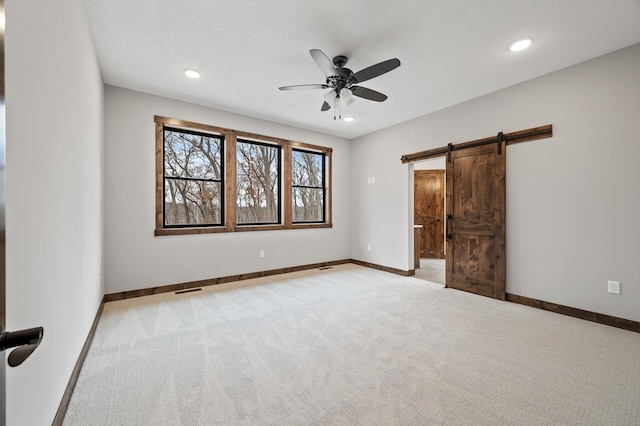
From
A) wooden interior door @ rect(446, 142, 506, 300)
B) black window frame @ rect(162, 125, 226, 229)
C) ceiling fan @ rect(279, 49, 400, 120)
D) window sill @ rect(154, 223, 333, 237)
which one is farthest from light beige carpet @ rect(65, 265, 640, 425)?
ceiling fan @ rect(279, 49, 400, 120)

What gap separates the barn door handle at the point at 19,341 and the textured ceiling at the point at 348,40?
2485mm

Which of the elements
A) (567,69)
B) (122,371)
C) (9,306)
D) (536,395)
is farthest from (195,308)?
(567,69)

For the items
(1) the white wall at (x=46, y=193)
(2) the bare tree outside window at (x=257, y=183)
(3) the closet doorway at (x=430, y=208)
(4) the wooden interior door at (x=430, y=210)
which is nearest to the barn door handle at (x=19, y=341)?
(1) the white wall at (x=46, y=193)

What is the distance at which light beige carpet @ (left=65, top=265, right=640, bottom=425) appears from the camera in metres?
1.65

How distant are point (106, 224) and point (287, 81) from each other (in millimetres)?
2906

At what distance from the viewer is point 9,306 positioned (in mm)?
985

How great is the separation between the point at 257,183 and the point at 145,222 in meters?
1.84

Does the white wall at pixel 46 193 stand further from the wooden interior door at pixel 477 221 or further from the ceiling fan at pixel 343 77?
the wooden interior door at pixel 477 221

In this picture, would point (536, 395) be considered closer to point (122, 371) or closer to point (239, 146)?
point (122, 371)

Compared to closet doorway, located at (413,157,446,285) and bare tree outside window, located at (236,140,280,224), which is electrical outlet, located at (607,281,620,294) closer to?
closet doorway, located at (413,157,446,285)

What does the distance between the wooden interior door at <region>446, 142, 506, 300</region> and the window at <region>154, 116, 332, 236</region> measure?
2.54 m

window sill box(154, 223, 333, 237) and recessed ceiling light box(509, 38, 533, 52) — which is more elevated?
recessed ceiling light box(509, 38, 533, 52)

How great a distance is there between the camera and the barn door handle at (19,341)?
53 centimetres

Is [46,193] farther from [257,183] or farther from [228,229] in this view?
[257,183]
